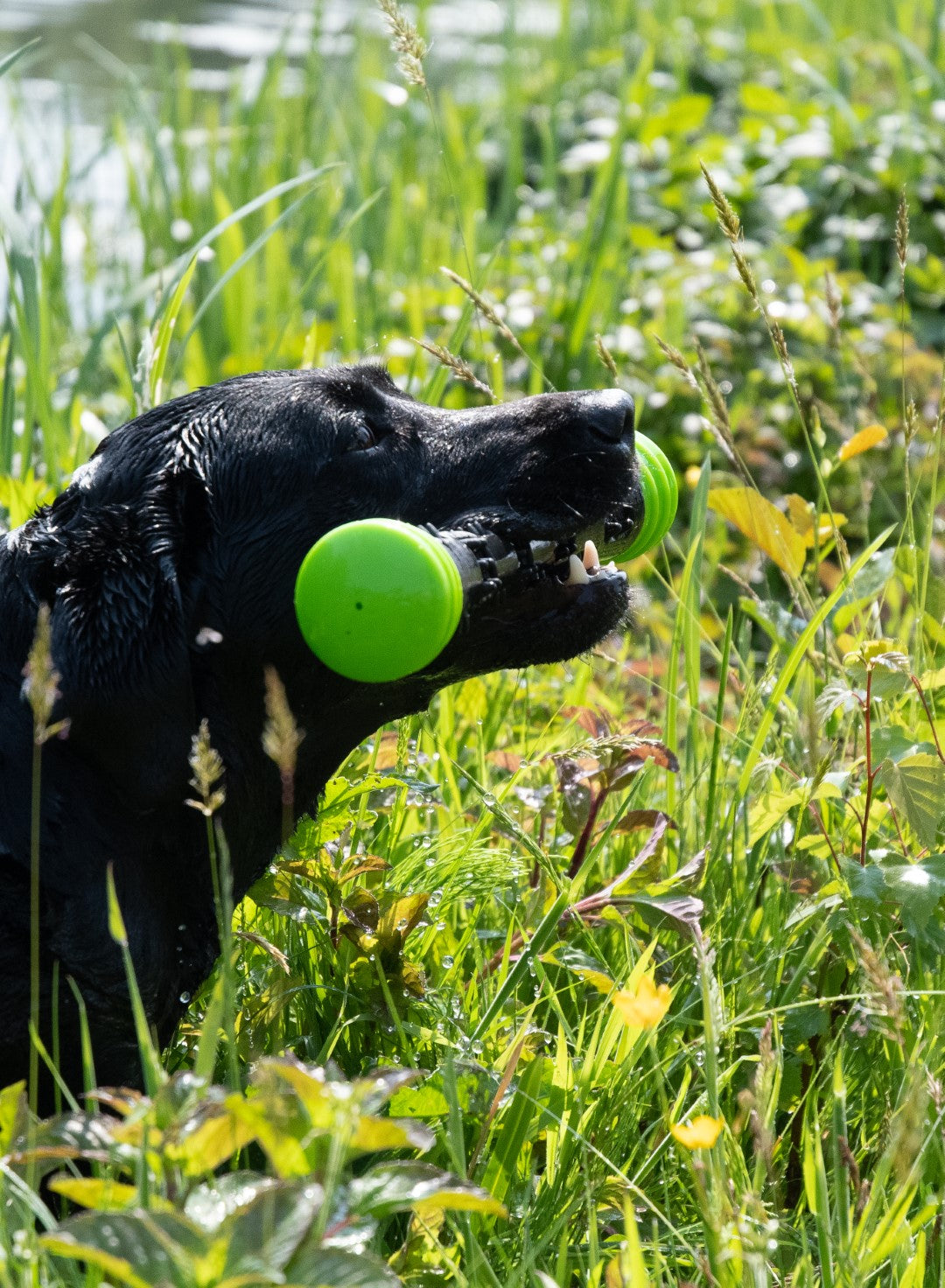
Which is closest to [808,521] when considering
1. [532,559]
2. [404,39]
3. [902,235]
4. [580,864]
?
[902,235]

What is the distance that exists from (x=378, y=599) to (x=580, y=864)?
72cm

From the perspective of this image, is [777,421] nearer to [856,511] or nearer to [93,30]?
[856,511]

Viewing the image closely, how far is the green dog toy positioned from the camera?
67.6 inches

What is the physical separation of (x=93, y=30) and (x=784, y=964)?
9.33 metres

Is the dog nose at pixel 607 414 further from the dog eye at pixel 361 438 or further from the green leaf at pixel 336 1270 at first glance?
the green leaf at pixel 336 1270

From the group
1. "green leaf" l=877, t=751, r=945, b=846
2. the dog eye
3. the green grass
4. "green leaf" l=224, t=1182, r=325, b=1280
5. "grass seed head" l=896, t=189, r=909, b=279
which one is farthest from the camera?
"grass seed head" l=896, t=189, r=909, b=279

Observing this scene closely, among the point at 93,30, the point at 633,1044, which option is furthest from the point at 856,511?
the point at 93,30

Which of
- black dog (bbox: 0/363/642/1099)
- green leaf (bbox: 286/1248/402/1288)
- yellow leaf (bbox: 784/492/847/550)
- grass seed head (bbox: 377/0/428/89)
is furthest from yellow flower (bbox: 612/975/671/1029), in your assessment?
grass seed head (bbox: 377/0/428/89)

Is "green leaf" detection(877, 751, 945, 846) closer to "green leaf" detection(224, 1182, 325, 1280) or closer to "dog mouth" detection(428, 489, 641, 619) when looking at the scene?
"dog mouth" detection(428, 489, 641, 619)

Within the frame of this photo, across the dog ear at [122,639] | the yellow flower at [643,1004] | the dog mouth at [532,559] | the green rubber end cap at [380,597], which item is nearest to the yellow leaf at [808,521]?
the dog mouth at [532,559]

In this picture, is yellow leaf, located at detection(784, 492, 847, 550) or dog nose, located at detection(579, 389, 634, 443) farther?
yellow leaf, located at detection(784, 492, 847, 550)

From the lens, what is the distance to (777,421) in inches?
173

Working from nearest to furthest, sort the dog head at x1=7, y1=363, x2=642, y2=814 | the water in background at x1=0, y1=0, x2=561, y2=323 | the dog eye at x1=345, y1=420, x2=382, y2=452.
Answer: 1. the dog head at x1=7, y1=363, x2=642, y2=814
2. the dog eye at x1=345, y1=420, x2=382, y2=452
3. the water in background at x1=0, y1=0, x2=561, y2=323

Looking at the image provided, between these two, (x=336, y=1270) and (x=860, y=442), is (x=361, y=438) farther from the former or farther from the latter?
(x=336, y=1270)
